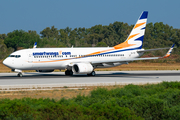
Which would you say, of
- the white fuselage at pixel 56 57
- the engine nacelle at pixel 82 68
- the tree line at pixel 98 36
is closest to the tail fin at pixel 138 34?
the white fuselage at pixel 56 57

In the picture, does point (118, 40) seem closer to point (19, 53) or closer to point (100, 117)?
point (19, 53)

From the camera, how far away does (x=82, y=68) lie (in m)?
34.6

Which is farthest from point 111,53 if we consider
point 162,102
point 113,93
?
point 162,102

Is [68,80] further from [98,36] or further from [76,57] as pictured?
[98,36]

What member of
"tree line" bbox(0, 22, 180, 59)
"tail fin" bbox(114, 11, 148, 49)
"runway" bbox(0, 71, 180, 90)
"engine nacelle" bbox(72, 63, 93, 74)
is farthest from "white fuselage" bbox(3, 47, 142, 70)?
"tree line" bbox(0, 22, 180, 59)

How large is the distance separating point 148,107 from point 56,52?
2443cm

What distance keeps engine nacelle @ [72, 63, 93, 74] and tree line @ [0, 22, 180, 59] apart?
231 ft

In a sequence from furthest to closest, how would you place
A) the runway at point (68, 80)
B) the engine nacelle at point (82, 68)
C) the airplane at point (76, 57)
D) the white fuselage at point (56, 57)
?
1. the engine nacelle at point (82, 68)
2. the airplane at point (76, 57)
3. the white fuselage at point (56, 57)
4. the runway at point (68, 80)

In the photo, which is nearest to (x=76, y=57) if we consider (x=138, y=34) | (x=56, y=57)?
(x=56, y=57)

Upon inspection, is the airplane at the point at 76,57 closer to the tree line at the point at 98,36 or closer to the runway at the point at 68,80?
the runway at the point at 68,80

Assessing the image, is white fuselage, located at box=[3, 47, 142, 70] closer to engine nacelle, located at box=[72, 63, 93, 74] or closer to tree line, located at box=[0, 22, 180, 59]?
engine nacelle, located at box=[72, 63, 93, 74]

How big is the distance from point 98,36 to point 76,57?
108642mm

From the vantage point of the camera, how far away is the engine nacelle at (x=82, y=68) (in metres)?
34.5

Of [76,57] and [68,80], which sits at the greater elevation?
[76,57]
